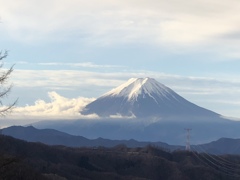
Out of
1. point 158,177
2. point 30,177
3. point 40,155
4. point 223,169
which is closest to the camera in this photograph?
point 30,177

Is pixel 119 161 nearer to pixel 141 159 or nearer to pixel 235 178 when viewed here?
pixel 141 159

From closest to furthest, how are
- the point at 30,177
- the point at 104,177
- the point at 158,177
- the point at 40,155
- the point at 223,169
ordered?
the point at 30,177 < the point at 104,177 < the point at 40,155 < the point at 158,177 < the point at 223,169

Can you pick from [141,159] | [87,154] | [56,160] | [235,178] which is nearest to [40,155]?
[56,160]

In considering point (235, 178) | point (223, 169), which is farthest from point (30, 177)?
point (223, 169)

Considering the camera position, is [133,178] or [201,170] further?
[201,170]

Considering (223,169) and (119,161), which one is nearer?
(119,161)

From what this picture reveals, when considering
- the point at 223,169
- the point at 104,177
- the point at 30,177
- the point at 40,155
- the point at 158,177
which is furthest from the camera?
the point at 223,169

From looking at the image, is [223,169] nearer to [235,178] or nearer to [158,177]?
[235,178]

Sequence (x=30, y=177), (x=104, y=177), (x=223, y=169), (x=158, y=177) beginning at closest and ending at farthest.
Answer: (x=30, y=177)
(x=104, y=177)
(x=158, y=177)
(x=223, y=169)
